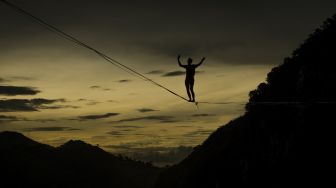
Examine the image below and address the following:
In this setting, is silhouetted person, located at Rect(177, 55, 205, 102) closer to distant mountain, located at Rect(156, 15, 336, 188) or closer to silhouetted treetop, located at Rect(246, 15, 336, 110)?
distant mountain, located at Rect(156, 15, 336, 188)

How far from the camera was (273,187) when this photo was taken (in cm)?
7444

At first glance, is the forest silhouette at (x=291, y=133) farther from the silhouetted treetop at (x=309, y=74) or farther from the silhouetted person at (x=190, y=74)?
the silhouetted person at (x=190, y=74)

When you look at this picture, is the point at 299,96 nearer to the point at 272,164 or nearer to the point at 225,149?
the point at 272,164

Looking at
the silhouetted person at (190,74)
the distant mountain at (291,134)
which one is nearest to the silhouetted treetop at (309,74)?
the distant mountain at (291,134)

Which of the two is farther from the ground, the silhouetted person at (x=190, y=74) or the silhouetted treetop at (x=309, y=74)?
the silhouetted treetop at (x=309, y=74)

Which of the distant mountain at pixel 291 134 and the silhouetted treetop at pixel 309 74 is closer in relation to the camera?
the distant mountain at pixel 291 134

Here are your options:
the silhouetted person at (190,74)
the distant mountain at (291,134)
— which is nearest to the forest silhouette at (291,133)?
the distant mountain at (291,134)

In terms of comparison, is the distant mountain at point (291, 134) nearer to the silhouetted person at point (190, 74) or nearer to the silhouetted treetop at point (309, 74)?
the silhouetted treetop at point (309, 74)

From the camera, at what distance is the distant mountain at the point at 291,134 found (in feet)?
214

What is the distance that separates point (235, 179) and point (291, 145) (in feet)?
70.3

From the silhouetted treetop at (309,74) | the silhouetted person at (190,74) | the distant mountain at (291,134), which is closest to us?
the silhouetted person at (190,74)

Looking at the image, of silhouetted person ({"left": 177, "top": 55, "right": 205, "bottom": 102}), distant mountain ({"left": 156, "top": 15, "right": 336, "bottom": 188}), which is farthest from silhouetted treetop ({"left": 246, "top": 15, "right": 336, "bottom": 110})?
silhouetted person ({"left": 177, "top": 55, "right": 205, "bottom": 102})

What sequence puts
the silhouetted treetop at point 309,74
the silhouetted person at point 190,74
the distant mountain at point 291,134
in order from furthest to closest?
the silhouetted treetop at point 309,74
the distant mountain at point 291,134
the silhouetted person at point 190,74

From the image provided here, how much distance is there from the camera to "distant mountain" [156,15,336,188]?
6538 cm
